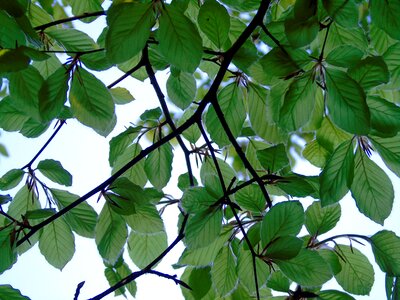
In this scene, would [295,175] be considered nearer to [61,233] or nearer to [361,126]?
[361,126]

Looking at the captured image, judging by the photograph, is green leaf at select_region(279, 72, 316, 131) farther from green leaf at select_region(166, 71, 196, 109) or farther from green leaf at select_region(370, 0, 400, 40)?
green leaf at select_region(166, 71, 196, 109)

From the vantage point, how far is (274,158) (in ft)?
3.10

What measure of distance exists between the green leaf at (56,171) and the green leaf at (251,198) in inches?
13.3

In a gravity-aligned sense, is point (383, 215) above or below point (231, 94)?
below

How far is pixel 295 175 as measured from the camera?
914 millimetres

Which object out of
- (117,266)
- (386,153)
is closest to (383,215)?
(386,153)

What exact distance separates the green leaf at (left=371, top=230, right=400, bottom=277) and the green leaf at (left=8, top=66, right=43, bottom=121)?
581 mm

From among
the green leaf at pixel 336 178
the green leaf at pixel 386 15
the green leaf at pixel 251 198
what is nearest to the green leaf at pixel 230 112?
the green leaf at pixel 251 198

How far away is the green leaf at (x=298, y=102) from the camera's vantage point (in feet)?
2.77

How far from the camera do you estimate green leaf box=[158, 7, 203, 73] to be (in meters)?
0.74

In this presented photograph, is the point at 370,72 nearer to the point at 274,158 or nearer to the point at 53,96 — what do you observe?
the point at 274,158

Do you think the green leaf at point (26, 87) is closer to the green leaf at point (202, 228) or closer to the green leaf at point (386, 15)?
the green leaf at point (202, 228)

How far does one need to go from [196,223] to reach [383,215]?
11.9 inches

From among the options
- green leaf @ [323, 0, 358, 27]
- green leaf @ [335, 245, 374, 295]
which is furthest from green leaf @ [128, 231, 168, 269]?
green leaf @ [323, 0, 358, 27]
